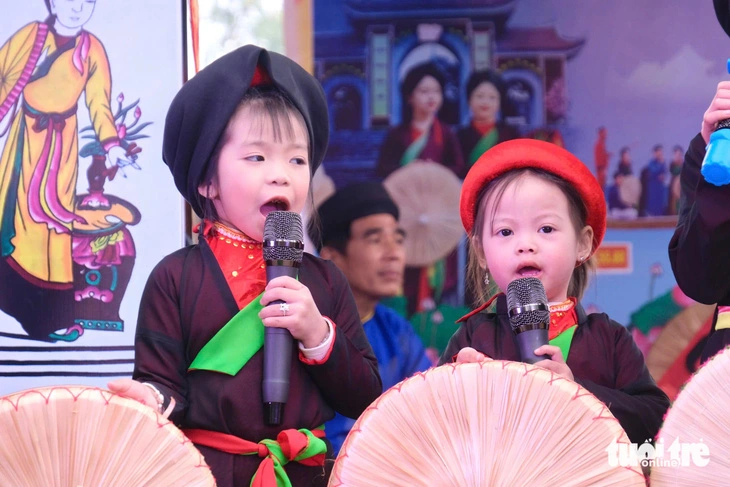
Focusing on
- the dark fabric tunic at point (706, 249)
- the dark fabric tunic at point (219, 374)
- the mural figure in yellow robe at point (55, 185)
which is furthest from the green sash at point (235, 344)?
the dark fabric tunic at point (706, 249)

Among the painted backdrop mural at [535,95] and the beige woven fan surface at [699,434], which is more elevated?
the painted backdrop mural at [535,95]

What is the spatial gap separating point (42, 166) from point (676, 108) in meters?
2.23

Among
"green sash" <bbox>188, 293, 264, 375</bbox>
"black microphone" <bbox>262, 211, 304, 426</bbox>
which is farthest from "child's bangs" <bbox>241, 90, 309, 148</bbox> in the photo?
"green sash" <bbox>188, 293, 264, 375</bbox>

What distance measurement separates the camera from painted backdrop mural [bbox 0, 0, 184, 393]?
7.82 feet

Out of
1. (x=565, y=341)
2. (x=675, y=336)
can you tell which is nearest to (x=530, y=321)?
(x=565, y=341)

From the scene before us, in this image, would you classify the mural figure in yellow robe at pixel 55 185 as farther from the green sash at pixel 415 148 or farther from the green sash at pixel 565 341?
the green sash at pixel 415 148

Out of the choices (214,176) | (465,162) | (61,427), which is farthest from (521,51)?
(61,427)

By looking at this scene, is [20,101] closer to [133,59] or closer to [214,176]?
[133,59]

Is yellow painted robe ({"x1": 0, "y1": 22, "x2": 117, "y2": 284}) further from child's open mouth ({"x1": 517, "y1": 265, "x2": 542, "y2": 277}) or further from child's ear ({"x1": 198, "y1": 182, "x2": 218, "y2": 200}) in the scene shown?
child's open mouth ({"x1": 517, "y1": 265, "x2": 542, "y2": 277})

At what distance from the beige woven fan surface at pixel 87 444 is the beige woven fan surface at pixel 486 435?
250 millimetres

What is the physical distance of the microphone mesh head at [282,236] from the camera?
5.65 ft

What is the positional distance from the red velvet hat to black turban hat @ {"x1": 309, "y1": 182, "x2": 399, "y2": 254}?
49.7 inches

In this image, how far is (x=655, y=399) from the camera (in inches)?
75.0

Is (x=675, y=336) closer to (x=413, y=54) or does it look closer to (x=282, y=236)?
(x=413, y=54)
